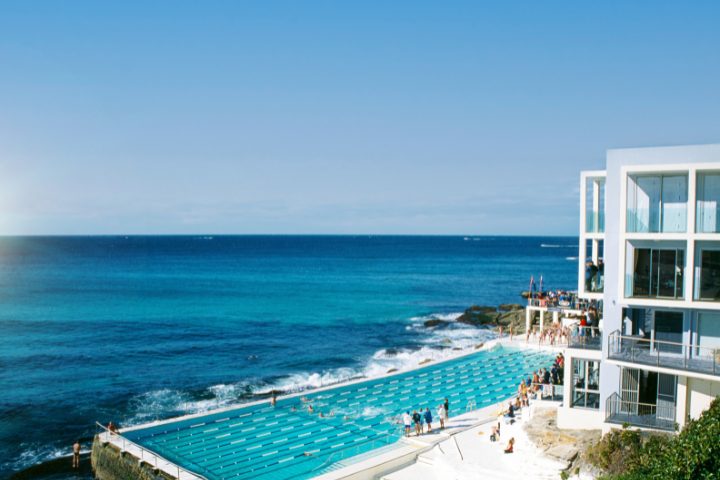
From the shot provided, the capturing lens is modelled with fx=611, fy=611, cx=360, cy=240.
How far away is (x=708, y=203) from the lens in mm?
18484

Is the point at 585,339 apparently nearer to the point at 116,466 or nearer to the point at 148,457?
the point at 148,457

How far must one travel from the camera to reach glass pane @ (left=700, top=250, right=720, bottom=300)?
18.4 meters

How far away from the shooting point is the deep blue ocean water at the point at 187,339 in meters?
36.8

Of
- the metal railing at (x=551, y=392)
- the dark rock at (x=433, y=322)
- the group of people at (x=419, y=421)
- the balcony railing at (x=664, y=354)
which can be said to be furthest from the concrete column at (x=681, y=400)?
the dark rock at (x=433, y=322)

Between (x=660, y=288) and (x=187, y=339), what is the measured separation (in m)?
46.7

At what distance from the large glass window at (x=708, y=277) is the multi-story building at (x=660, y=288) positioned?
1.0 inches

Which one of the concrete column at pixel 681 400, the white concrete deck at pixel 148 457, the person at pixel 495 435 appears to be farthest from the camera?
the person at pixel 495 435

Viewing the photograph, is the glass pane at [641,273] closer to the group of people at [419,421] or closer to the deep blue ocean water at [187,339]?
the group of people at [419,421]

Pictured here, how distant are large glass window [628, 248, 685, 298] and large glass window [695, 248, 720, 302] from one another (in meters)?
0.49

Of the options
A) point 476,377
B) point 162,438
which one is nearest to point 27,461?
point 162,438

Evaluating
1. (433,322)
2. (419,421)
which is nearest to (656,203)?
(419,421)

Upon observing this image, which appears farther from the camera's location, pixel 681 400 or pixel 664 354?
pixel 664 354

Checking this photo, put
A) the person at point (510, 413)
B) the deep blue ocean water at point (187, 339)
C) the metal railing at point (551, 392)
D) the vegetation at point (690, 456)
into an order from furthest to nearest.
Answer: the deep blue ocean water at point (187, 339)
the person at point (510, 413)
the metal railing at point (551, 392)
the vegetation at point (690, 456)

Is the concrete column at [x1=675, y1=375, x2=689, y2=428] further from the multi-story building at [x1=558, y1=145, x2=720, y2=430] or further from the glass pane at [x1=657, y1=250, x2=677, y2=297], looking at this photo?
the glass pane at [x1=657, y1=250, x2=677, y2=297]
